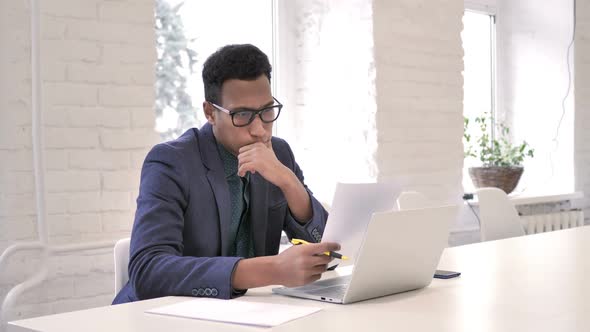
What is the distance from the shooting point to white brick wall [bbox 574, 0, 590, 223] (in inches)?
197

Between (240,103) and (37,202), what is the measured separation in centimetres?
91

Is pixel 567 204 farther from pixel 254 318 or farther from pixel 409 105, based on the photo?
pixel 254 318

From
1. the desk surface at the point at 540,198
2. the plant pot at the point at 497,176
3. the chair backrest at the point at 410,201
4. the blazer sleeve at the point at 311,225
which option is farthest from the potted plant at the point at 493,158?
the blazer sleeve at the point at 311,225

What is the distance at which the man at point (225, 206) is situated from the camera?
5.29ft

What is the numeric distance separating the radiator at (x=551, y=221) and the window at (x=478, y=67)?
0.41 meters

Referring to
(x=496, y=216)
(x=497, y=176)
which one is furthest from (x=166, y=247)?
(x=497, y=176)

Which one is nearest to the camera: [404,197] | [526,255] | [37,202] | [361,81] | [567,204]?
[526,255]

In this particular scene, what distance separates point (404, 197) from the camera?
2.91 m

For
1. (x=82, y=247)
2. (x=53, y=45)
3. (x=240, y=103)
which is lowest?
(x=82, y=247)

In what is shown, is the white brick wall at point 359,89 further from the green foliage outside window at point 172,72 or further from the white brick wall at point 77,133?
the white brick wall at point 77,133

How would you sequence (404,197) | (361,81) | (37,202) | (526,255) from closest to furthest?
(526,255), (37,202), (404,197), (361,81)

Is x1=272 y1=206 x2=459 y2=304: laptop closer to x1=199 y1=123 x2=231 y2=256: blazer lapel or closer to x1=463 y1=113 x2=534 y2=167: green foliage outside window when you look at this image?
x1=199 y1=123 x2=231 y2=256: blazer lapel

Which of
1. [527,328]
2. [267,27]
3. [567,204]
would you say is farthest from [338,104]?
[527,328]

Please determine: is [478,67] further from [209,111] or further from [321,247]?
[321,247]
